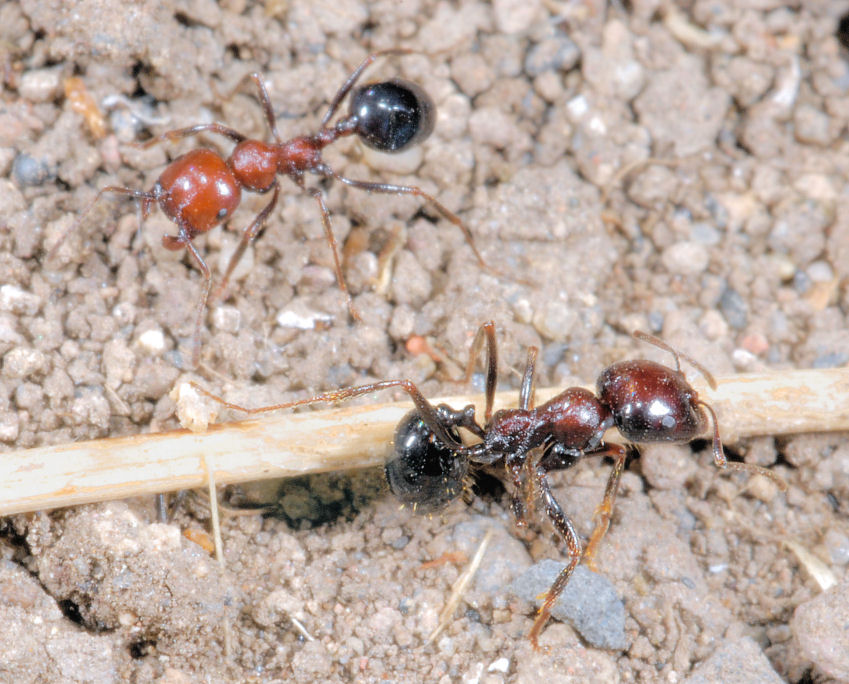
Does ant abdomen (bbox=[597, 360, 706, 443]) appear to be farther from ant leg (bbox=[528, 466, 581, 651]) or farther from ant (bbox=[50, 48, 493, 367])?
ant (bbox=[50, 48, 493, 367])

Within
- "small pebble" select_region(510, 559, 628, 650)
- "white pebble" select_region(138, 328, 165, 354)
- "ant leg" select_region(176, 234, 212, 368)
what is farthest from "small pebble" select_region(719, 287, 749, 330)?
"white pebble" select_region(138, 328, 165, 354)

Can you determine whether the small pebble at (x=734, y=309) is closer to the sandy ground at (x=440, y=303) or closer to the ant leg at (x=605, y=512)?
the sandy ground at (x=440, y=303)

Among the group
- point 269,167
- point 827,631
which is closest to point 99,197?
point 269,167

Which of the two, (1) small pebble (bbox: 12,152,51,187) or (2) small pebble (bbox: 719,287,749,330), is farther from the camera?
(2) small pebble (bbox: 719,287,749,330)

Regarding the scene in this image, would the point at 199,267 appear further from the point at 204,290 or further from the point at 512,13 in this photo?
the point at 512,13

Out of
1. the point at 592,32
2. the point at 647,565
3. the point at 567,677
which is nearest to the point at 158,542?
the point at 567,677
